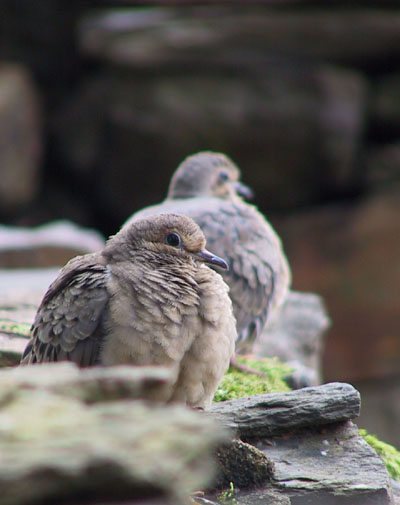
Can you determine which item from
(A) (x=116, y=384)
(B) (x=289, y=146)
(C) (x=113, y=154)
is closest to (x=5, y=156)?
(C) (x=113, y=154)

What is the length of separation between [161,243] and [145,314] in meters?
0.48

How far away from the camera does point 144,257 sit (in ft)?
11.7

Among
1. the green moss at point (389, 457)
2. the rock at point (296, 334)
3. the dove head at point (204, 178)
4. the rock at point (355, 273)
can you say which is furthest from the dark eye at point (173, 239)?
the rock at point (355, 273)

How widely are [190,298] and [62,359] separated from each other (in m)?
0.60

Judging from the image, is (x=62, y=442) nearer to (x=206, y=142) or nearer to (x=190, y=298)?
(x=190, y=298)

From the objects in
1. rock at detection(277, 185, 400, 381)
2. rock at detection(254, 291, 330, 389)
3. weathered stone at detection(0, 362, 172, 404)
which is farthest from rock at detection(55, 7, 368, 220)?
weathered stone at detection(0, 362, 172, 404)

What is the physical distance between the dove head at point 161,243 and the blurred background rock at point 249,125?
20.7 ft

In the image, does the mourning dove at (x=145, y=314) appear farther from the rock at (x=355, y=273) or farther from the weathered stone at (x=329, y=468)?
the rock at (x=355, y=273)

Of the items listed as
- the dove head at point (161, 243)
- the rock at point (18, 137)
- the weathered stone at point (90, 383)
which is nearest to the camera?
the weathered stone at point (90, 383)

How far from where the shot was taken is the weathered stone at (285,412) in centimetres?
319

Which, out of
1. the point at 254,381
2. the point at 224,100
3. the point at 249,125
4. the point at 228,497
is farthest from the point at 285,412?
the point at 224,100

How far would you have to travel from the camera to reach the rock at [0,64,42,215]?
34.8 ft

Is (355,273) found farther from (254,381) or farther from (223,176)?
(254,381)

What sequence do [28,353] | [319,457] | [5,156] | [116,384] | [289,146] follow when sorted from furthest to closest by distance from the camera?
[5,156]
[289,146]
[28,353]
[319,457]
[116,384]
